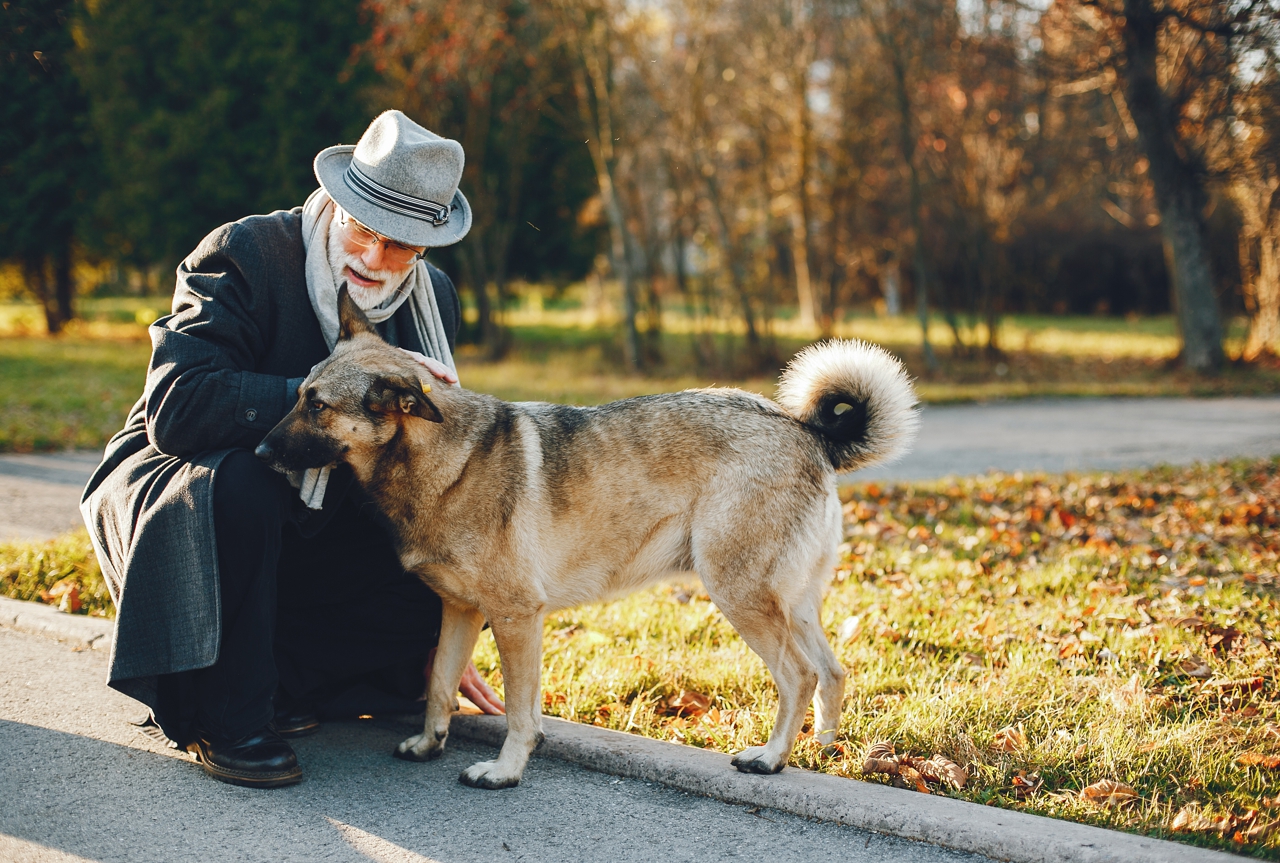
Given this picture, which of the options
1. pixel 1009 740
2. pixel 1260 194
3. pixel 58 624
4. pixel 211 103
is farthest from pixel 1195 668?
pixel 211 103

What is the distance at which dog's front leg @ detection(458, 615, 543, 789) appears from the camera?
3.50 meters

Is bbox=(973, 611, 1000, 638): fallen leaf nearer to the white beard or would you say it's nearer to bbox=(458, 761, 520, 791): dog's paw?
bbox=(458, 761, 520, 791): dog's paw

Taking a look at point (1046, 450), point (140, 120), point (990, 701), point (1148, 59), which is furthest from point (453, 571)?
point (140, 120)

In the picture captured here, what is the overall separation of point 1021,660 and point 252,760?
3.23 metres

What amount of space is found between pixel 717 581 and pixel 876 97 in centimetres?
1810

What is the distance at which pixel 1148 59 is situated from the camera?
51.5 ft

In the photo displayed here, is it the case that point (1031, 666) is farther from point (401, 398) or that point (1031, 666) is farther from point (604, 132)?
point (604, 132)

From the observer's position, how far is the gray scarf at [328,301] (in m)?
3.57

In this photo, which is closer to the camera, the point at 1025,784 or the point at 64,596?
the point at 1025,784

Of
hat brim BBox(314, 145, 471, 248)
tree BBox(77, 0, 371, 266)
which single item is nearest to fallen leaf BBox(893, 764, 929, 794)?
hat brim BBox(314, 145, 471, 248)

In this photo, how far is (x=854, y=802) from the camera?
3213 millimetres

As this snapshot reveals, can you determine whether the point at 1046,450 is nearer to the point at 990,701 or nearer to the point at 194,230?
the point at 990,701

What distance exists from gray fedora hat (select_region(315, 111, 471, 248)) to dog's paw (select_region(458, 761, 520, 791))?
6.52ft

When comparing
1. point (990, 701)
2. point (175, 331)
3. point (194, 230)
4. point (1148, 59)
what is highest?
point (1148, 59)
